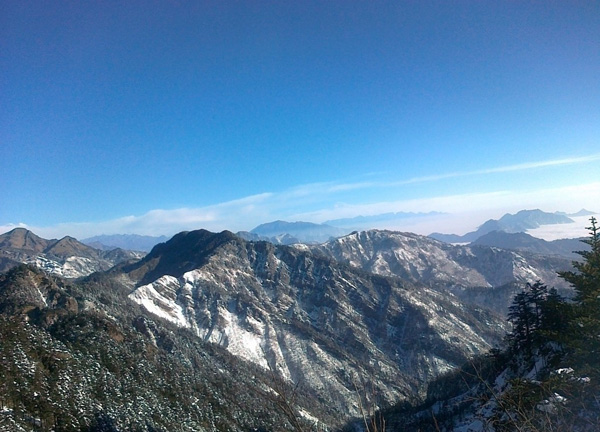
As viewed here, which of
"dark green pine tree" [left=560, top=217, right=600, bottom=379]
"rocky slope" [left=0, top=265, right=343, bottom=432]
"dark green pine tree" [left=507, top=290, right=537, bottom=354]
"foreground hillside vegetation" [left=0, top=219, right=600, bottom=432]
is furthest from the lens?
"rocky slope" [left=0, top=265, right=343, bottom=432]

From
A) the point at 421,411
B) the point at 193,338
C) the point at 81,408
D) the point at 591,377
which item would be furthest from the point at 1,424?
the point at 193,338

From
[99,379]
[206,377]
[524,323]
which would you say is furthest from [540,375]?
[206,377]

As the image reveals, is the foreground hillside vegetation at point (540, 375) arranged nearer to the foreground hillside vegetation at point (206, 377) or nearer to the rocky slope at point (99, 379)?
the foreground hillside vegetation at point (206, 377)

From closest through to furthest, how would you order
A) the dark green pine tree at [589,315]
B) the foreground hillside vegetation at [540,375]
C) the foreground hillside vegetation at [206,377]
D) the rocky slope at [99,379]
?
the foreground hillside vegetation at [540,375] → the dark green pine tree at [589,315] → the foreground hillside vegetation at [206,377] → the rocky slope at [99,379]

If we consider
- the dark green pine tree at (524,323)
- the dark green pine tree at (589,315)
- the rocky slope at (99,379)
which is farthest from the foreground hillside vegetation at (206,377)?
the rocky slope at (99,379)

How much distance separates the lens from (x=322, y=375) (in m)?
190

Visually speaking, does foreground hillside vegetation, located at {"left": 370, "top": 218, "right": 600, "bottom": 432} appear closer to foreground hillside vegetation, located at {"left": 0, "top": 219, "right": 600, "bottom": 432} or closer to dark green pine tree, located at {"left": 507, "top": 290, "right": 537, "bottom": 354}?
dark green pine tree, located at {"left": 507, "top": 290, "right": 537, "bottom": 354}

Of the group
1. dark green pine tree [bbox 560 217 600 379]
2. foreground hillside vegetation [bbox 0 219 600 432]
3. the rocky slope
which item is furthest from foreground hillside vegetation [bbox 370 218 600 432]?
the rocky slope

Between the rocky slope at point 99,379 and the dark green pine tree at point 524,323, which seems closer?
the dark green pine tree at point 524,323

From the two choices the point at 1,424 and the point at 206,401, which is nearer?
the point at 1,424

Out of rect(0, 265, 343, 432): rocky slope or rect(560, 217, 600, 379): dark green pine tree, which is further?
rect(0, 265, 343, 432): rocky slope

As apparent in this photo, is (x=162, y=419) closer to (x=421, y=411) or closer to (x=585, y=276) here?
(x=421, y=411)

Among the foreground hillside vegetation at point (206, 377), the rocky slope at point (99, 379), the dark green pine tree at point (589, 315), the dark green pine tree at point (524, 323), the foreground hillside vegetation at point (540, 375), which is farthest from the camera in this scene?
the rocky slope at point (99, 379)

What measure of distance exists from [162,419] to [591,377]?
87.2 m
